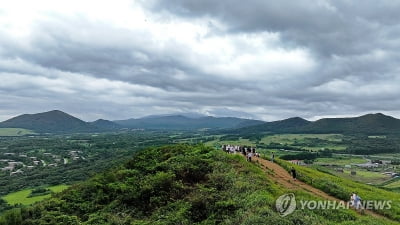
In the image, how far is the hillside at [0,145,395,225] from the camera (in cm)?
1620

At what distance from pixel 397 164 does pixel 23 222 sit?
125802 mm

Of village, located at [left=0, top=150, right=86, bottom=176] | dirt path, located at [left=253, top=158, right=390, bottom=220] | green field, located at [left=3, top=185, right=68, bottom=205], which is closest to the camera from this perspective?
dirt path, located at [left=253, top=158, right=390, bottom=220]

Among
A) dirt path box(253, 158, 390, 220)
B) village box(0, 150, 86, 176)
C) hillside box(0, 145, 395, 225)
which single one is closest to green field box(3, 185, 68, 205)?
village box(0, 150, 86, 176)

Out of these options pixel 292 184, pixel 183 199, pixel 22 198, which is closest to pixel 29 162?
pixel 22 198

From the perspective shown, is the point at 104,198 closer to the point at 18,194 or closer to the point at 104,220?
the point at 104,220

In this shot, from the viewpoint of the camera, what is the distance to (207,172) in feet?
79.4

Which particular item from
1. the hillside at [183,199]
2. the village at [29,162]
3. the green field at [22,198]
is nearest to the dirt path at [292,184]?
the hillside at [183,199]

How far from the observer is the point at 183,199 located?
Result: 2003cm

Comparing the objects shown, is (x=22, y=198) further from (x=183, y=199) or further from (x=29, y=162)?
(x=29, y=162)

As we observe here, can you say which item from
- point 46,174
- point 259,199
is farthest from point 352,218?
point 46,174

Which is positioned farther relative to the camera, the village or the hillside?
the village

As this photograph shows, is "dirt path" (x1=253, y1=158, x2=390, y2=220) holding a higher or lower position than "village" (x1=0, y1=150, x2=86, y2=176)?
higher

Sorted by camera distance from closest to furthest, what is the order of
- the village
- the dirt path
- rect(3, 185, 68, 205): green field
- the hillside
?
the hillside, the dirt path, rect(3, 185, 68, 205): green field, the village

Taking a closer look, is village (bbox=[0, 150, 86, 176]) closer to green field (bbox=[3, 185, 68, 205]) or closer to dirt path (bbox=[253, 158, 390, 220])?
green field (bbox=[3, 185, 68, 205])
